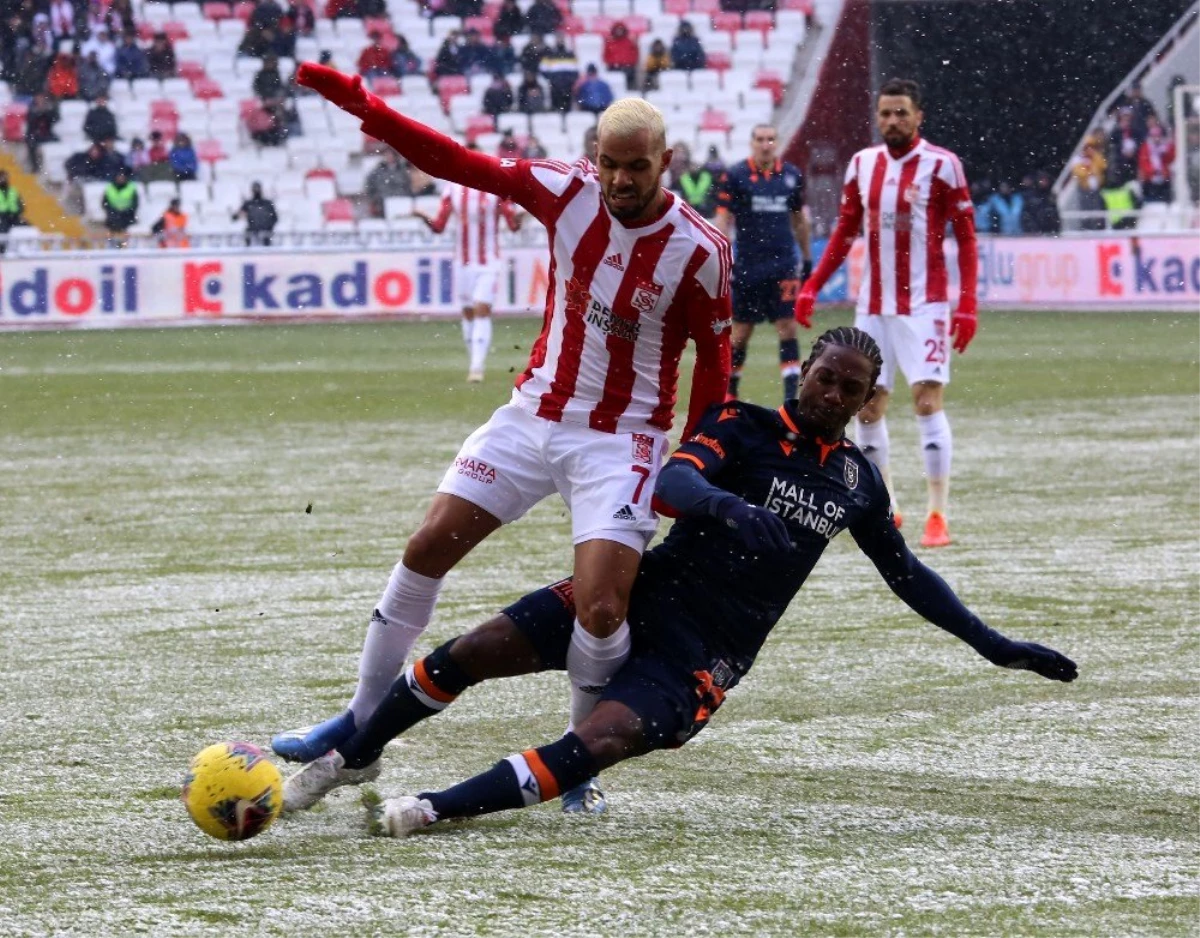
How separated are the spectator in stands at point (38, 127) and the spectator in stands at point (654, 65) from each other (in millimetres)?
8496

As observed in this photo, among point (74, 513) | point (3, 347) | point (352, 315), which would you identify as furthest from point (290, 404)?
point (352, 315)

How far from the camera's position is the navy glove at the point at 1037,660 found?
463 centimetres

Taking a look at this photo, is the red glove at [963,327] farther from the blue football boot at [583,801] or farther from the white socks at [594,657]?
the blue football boot at [583,801]

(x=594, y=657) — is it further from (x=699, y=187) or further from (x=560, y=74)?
(x=560, y=74)

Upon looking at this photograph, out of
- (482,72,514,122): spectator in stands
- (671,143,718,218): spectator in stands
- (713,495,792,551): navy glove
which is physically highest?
(482,72,514,122): spectator in stands

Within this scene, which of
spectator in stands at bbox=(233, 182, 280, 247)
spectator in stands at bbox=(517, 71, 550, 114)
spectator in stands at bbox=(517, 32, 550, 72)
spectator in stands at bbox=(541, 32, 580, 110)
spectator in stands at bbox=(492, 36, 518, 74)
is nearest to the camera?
spectator in stands at bbox=(233, 182, 280, 247)

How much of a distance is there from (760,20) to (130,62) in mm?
9555

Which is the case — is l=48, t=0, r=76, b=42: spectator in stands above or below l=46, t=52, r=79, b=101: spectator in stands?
above

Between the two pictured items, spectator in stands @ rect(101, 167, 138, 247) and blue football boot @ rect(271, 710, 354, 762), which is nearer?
blue football boot @ rect(271, 710, 354, 762)

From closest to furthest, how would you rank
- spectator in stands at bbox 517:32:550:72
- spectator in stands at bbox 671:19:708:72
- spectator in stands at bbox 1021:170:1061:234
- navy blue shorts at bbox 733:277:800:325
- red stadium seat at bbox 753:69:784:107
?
navy blue shorts at bbox 733:277:800:325
spectator in stands at bbox 1021:170:1061:234
spectator in stands at bbox 517:32:550:72
spectator in stands at bbox 671:19:708:72
red stadium seat at bbox 753:69:784:107

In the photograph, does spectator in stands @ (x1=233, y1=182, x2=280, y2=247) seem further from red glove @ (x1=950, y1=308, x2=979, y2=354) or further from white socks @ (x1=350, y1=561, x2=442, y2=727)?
white socks @ (x1=350, y1=561, x2=442, y2=727)

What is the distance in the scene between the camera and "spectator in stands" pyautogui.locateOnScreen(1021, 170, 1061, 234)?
27.4 meters

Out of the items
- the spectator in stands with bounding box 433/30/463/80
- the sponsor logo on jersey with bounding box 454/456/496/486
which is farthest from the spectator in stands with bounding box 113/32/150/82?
the sponsor logo on jersey with bounding box 454/456/496/486

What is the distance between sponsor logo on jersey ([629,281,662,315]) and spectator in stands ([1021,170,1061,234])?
23.1 m
